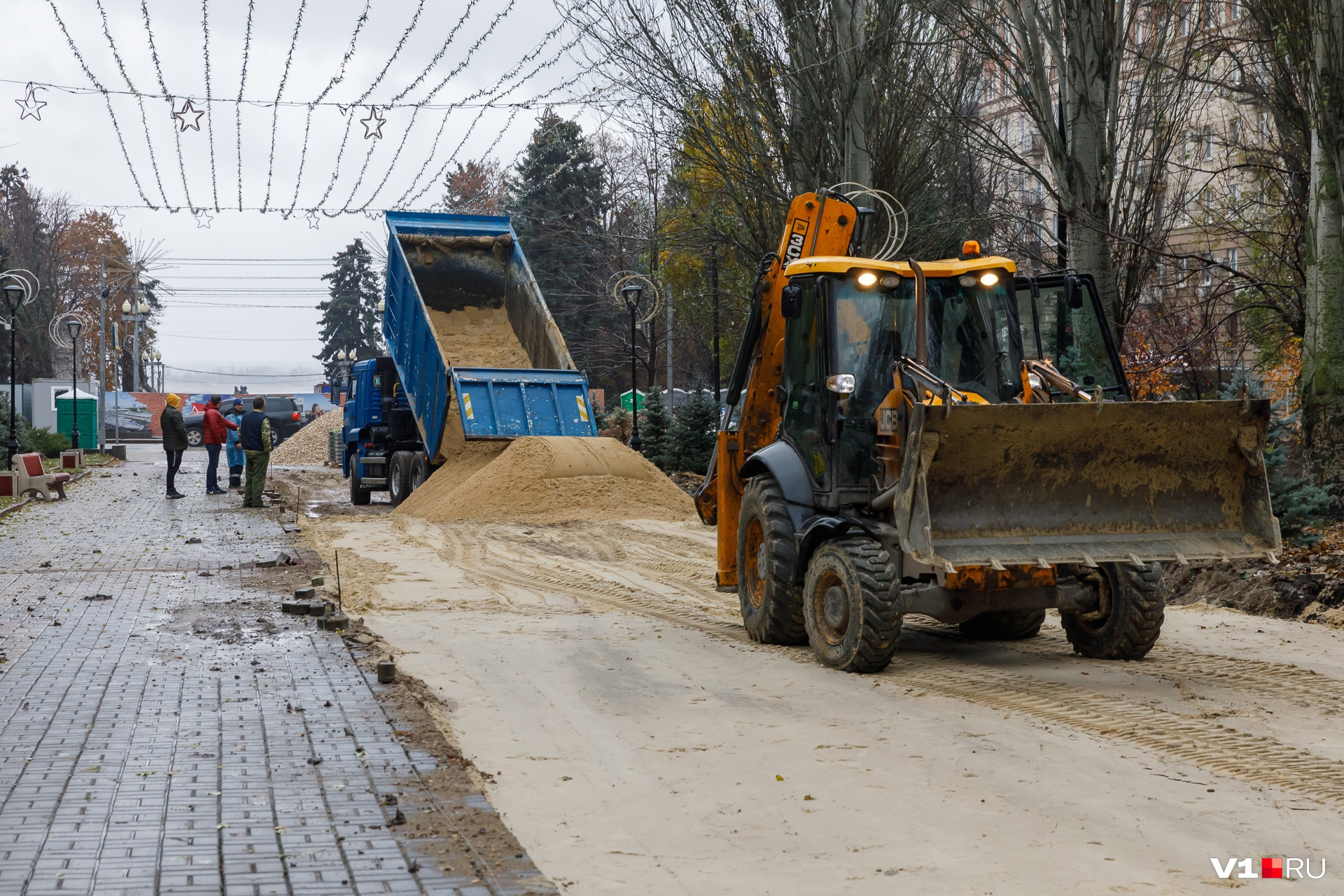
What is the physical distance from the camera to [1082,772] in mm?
5879

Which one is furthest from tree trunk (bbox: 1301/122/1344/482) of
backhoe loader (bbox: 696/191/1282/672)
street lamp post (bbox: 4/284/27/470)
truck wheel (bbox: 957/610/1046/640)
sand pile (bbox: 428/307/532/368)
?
Answer: street lamp post (bbox: 4/284/27/470)

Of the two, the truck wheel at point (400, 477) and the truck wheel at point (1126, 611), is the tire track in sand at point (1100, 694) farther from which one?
the truck wheel at point (400, 477)

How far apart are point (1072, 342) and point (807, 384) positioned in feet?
6.27

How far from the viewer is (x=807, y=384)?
8969 mm

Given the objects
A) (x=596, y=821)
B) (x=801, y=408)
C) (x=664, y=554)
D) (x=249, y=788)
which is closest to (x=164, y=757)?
(x=249, y=788)

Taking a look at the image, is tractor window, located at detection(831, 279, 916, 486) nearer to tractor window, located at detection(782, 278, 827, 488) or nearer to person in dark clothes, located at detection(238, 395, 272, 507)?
tractor window, located at detection(782, 278, 827, 488)

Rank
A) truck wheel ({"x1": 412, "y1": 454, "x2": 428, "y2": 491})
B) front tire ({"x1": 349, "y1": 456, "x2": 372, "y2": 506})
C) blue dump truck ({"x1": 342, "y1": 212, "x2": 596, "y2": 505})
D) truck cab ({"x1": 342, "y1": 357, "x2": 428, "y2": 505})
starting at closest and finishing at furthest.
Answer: blue dump truck ({"x1": 342, "y1": 212, "x2": 596, "y2": 505}), truck wheel ({"x1": 412, "y1": 454, "x2": 428, "y2": 491}), truck cab ({"x1": 342, "y1": 357, "x2": 428, "y2": 505}), front tire ({"x1": 349, "y1": 456, "x2": 372, "y2": 506})

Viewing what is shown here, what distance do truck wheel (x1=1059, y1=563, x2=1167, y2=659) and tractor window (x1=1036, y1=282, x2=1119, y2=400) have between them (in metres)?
1.37

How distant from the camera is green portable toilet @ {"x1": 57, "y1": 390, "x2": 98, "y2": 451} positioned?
40.9 meters

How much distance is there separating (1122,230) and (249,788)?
15.2 metres

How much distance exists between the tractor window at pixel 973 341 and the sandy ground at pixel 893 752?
1830mm

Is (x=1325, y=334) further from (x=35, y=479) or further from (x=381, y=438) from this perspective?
(x=35, y=479)

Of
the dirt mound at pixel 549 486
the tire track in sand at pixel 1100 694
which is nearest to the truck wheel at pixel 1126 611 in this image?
the tire track in sand at pixel 1100 694

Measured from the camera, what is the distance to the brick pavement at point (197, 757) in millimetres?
4559
